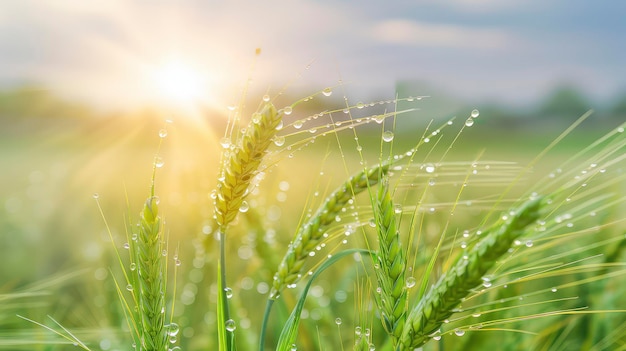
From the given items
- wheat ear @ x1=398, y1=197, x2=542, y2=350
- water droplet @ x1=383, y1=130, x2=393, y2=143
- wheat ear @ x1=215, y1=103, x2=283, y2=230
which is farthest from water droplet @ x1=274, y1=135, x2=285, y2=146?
wheat ear @ x1=398, y1=197, x2=542, y2=350

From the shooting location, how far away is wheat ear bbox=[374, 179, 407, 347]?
67cm

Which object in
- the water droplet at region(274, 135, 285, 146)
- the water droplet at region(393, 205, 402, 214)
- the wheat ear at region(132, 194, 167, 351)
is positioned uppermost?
the water droplet at region(274, 135, 285, 146)

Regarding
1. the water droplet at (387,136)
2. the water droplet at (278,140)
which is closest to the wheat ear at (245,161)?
the water droplet at (278,140)

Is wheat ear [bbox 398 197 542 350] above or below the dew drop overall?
above

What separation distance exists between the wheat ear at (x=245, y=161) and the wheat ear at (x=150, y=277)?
0.31ft

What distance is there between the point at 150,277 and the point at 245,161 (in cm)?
18

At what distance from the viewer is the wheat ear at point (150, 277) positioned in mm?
682

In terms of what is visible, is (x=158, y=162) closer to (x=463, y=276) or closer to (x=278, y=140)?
(x=278, y=140)

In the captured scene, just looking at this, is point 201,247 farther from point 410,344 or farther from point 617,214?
point 617,214

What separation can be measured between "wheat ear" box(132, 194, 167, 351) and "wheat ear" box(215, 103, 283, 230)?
0.31 ft

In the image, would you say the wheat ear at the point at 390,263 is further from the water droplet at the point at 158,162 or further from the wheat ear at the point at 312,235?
the water droplet at the point at 158,162

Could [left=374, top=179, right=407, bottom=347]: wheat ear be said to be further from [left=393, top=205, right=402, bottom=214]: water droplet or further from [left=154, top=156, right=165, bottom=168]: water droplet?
[left=154, top=156, right=165, bottom=168]: water droplet

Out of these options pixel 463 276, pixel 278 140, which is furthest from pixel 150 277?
pixel 463 276

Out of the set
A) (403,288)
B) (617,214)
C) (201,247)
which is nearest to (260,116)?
(403,288)
